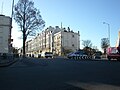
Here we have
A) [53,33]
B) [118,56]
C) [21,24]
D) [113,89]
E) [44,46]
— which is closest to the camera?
[113,89]

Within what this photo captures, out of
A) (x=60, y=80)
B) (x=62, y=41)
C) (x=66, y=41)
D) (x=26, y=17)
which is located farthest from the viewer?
(x=66, y=41)

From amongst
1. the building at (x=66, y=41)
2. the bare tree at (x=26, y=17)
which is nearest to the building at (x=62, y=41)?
the building at (x=66, y=41)

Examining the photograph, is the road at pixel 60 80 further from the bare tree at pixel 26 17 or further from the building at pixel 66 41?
the building at pixel 66 41

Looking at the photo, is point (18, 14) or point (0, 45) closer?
point (18, 14)

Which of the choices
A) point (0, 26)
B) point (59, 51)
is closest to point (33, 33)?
point (0, 26)

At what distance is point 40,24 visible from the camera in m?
76.2

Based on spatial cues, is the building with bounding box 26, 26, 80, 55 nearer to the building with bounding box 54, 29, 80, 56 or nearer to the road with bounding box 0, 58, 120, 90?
the building with bounding box 54, 29, 80, 56

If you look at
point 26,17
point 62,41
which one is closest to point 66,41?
point 62,41

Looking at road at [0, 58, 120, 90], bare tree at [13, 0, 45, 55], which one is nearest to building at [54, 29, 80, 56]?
bare tree at [13, 0, 45, 55]

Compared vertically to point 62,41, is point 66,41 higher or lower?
higher

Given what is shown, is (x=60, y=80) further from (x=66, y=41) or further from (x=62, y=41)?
(x=66, y=41)

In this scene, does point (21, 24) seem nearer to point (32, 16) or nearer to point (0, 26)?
point (32, 16)

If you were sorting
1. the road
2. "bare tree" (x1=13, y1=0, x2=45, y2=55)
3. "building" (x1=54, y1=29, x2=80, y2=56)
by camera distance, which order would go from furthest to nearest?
1. "building" (x1=54, y1=29, x2=80, y2=56)
2. "bare tree" (x1=13, y1=0, x2=45, y2=55)
3. the road

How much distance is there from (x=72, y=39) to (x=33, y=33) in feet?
301
